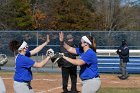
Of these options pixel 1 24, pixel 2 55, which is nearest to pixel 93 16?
pixel 1 24

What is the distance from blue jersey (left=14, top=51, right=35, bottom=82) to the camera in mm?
8961

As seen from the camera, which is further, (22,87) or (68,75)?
(68,75)

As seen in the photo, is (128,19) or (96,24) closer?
(96,24)

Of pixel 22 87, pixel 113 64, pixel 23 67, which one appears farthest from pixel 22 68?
pixel 113 64

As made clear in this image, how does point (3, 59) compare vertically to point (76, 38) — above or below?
below

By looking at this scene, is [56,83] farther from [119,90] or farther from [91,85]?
[91,85]

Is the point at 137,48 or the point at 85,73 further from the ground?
the point at 85,73

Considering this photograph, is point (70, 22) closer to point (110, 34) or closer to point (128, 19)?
point (128, 19)

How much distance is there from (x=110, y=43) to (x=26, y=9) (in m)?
17.8

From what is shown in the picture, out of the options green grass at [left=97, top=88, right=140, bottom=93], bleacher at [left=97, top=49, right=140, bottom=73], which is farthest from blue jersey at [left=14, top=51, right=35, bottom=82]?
bleacher at [left=97, top=49, right=140, bottom=73]

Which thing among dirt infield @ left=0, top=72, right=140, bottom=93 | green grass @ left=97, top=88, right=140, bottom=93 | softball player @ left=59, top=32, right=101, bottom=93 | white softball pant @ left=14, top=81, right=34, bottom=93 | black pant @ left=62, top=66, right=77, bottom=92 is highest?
softball player @ left=59, top=32, right=101, bottom=93

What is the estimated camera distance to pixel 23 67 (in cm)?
902

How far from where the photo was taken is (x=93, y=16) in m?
45.2

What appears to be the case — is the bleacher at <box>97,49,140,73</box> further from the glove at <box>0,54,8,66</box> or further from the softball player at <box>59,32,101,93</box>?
the softball player at <box>59,32,101,93</box>
